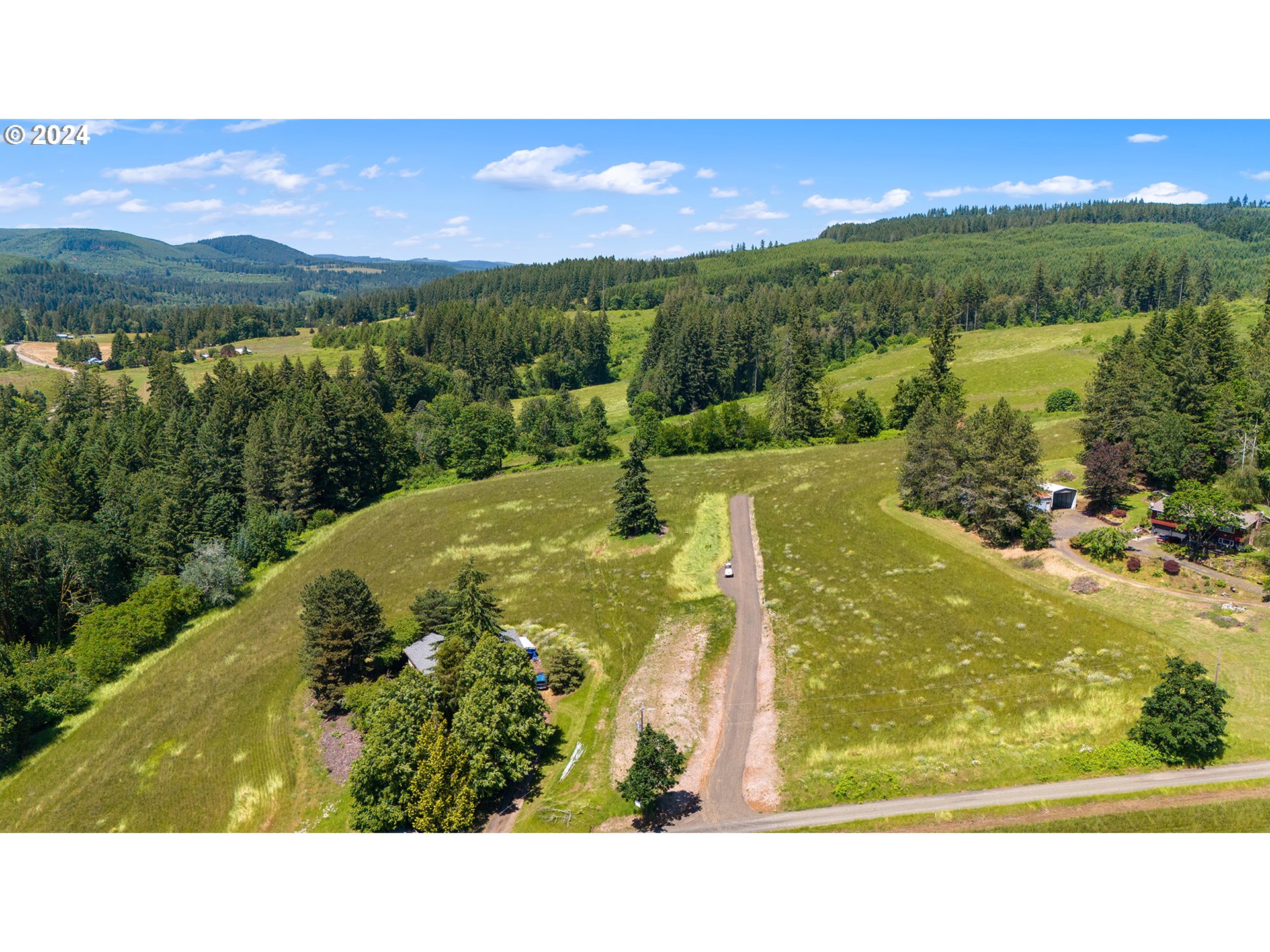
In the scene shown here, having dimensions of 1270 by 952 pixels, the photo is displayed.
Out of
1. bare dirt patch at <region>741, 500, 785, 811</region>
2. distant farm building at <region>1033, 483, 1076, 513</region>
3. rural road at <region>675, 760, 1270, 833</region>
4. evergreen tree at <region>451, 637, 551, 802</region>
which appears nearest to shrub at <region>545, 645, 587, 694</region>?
evergreen tree at <region>451, 637, 551, 802</region>

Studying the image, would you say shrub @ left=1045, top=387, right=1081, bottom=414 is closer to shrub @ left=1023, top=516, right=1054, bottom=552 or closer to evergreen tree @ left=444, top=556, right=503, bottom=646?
shrub @ left=1023, top=516, right=1054, bottom=552

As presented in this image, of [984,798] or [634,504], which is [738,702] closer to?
[984,798]

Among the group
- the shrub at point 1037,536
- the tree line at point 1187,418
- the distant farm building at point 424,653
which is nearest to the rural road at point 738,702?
the distant farm building at point 424,653

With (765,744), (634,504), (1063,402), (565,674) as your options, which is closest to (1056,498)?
(634,504)

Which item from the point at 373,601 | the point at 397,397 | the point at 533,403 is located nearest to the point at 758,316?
the point at 533,403

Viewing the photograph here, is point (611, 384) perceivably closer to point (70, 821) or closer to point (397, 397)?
point (397, 397)
